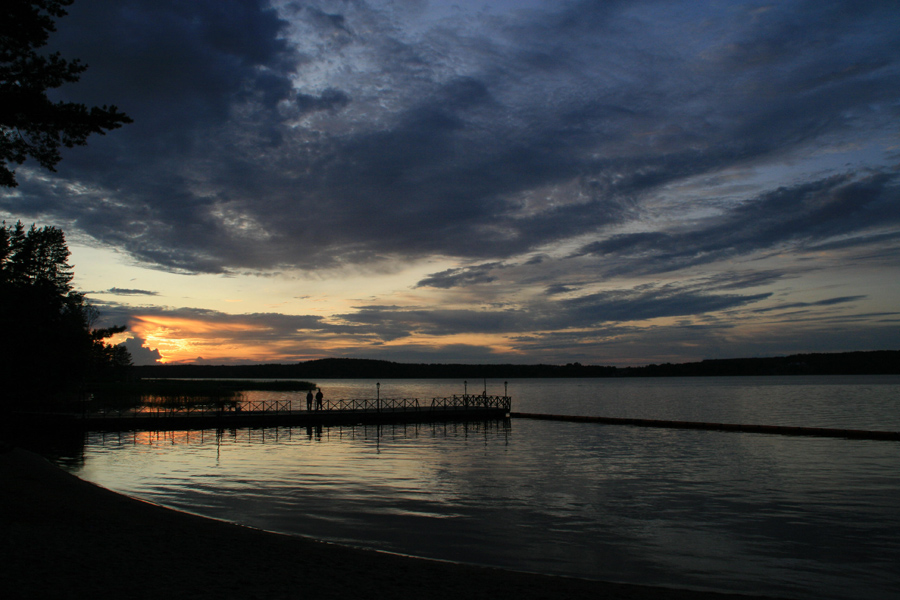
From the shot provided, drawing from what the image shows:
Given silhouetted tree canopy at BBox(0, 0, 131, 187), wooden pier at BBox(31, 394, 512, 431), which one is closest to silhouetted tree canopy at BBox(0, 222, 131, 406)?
wooden pier at BBox(31, 394, 512, 431)

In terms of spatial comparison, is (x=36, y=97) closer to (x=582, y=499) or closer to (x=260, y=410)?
(x=582, y=499)

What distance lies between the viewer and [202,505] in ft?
56.3

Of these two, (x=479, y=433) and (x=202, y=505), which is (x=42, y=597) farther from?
(x=479, y=433)

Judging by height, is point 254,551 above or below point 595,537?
above

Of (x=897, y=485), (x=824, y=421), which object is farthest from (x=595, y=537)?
(x=824, y=421)

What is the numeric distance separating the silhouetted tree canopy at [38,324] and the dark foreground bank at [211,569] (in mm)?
24748

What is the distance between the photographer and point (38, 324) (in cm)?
3853

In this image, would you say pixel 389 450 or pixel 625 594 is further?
pixel 389 450

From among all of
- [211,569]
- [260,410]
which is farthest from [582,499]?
[260,410]

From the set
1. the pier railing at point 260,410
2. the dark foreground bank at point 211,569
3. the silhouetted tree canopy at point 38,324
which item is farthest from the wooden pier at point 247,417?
the dark foreground bank at point 211,569

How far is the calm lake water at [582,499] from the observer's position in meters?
11.9

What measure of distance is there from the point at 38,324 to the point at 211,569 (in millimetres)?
38487

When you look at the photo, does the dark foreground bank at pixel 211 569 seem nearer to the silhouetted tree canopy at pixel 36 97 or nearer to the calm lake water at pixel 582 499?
the calm lake water at pixel 582 499

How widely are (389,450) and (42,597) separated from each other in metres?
26.8
